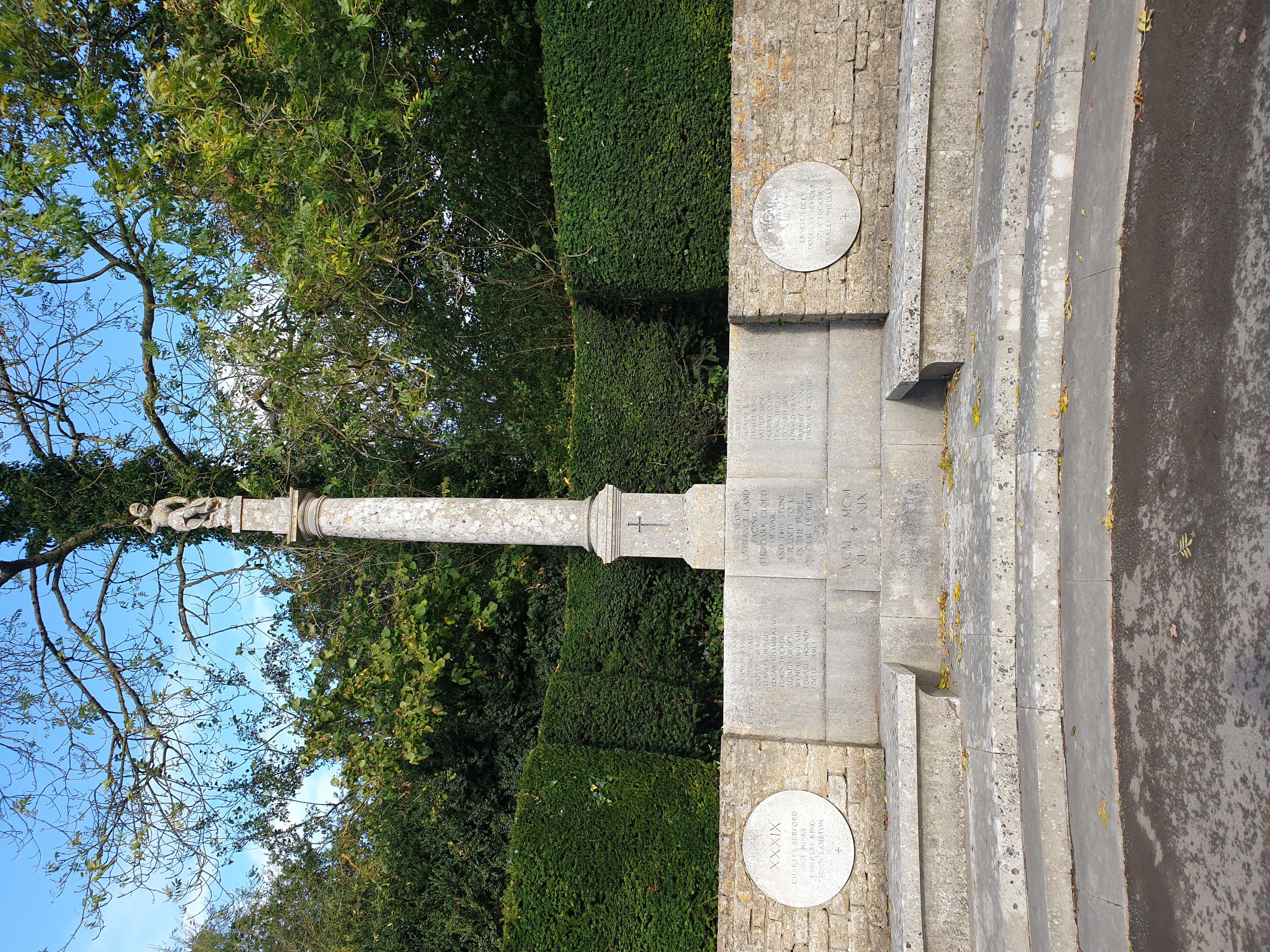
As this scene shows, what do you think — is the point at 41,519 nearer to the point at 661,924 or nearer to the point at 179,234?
the point at 179,234

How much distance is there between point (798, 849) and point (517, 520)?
362 cm

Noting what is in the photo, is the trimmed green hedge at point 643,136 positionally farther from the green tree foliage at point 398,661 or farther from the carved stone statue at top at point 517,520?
A: the green tree foliage at point 398,661

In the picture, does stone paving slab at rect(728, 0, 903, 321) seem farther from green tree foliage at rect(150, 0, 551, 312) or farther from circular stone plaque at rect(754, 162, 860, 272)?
green tree foliage at rect(150, 0, 551, 312)

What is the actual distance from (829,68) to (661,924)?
23.9ft

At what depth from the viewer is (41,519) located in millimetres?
7906

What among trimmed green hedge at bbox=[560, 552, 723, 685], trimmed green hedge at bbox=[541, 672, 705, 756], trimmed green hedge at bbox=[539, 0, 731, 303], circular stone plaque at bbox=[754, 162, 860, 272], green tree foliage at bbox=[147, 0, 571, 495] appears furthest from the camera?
A: trimmed green hedge at bbox=[560, 552, 723, 685]

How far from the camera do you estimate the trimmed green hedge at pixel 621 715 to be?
21.6ft

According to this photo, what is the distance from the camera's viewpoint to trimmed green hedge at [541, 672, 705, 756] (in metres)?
6.59

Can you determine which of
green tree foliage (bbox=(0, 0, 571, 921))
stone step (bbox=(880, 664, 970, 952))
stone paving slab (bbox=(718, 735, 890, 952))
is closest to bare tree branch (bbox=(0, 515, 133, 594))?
green tree foliage (bbox=(0, 0, 571, 921))

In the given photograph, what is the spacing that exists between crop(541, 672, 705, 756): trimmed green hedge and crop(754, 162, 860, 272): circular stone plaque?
4.18 m

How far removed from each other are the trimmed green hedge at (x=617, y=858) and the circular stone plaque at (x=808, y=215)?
4.65 m

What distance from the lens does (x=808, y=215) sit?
5465 mm

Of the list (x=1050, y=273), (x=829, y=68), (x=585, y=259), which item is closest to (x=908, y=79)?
(x=829, y=68)

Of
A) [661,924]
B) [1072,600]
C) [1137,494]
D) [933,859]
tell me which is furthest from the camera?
[661,924]
